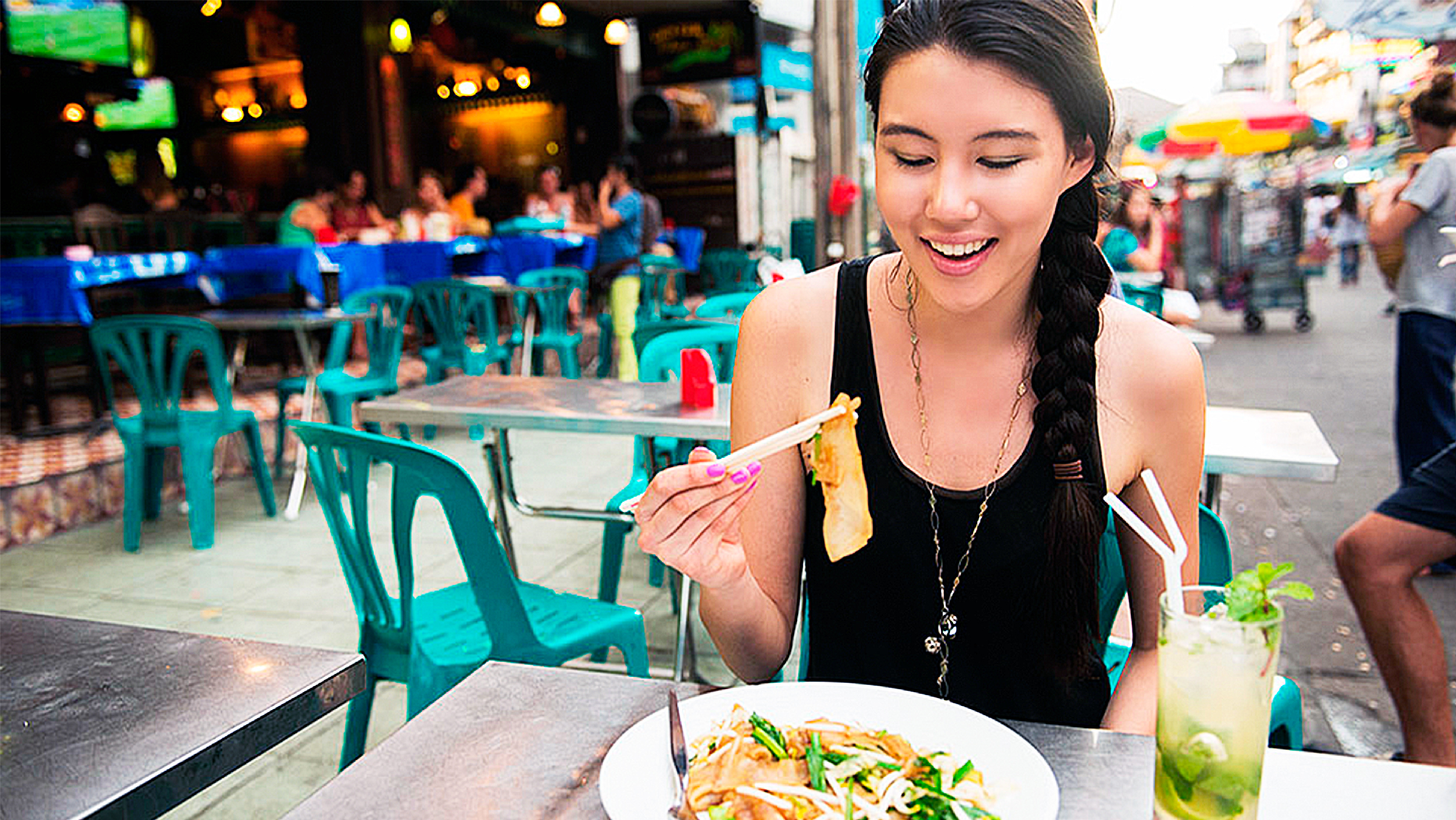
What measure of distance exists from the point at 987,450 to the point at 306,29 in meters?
12.1

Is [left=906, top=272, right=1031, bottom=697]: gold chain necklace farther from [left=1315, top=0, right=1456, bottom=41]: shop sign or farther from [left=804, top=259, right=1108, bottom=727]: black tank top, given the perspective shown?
[left=1315, top=0, right=1456, bottom=41]: shop sign

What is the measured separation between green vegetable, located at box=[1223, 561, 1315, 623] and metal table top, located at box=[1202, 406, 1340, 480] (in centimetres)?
162

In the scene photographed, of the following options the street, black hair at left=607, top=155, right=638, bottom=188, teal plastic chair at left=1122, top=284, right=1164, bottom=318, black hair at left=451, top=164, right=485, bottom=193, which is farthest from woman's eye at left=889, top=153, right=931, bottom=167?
black hair at left=451, top=164, right=485, bottom=193

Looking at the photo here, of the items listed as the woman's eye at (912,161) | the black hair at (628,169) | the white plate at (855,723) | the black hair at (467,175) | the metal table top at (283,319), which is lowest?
the white plate at (855,723)

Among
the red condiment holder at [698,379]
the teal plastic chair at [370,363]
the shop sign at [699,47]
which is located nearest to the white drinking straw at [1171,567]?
the red condiment holder at [698,379]

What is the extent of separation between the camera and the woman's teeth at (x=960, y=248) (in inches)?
51.0

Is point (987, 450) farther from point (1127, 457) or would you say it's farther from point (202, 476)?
point (202, 476)

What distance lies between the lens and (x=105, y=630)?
1.32 meters

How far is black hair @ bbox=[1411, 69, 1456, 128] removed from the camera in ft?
13.6

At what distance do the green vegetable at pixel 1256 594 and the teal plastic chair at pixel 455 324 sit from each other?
20.1 feet

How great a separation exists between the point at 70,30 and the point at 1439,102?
34.8ft

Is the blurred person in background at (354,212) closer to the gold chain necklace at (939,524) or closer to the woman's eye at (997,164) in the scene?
the gold chain necklace at (939,524)

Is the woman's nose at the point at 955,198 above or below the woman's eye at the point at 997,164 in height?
below

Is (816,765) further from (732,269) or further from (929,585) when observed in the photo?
(732,269)
